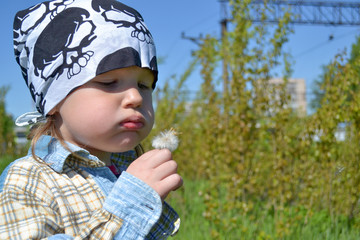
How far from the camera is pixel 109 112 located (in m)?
1.13

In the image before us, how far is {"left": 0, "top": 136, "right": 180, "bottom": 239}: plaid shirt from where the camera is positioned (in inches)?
38.8

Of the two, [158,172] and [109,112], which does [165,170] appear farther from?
[109,112]

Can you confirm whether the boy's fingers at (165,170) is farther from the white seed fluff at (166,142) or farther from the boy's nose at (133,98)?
the boy's nose at (133,98)

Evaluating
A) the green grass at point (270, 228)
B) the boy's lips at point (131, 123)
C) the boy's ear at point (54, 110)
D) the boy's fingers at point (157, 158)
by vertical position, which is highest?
the boy's ear at point (54, 110)

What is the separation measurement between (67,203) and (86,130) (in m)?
0.22

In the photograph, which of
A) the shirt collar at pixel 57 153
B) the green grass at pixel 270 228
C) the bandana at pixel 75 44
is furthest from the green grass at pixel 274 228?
the bandana at pixel 75 44

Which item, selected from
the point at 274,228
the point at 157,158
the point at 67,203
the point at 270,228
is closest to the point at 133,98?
the point at 157,158

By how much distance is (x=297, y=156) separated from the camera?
322cm

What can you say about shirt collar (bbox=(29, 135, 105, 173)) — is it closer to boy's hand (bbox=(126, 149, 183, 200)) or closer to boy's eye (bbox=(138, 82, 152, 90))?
boy's hand (bbox=(126, 149, 183, 200))

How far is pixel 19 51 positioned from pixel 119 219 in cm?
70

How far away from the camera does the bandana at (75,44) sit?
45.7 inches

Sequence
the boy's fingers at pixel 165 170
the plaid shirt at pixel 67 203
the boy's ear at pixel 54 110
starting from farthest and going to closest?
the boy's ear at pixel 54 110, the boy's fingers at pixel 165 170, the plaid shirt at pixel 67 203

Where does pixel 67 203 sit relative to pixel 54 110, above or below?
below

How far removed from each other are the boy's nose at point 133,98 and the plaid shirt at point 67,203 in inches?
8.1
